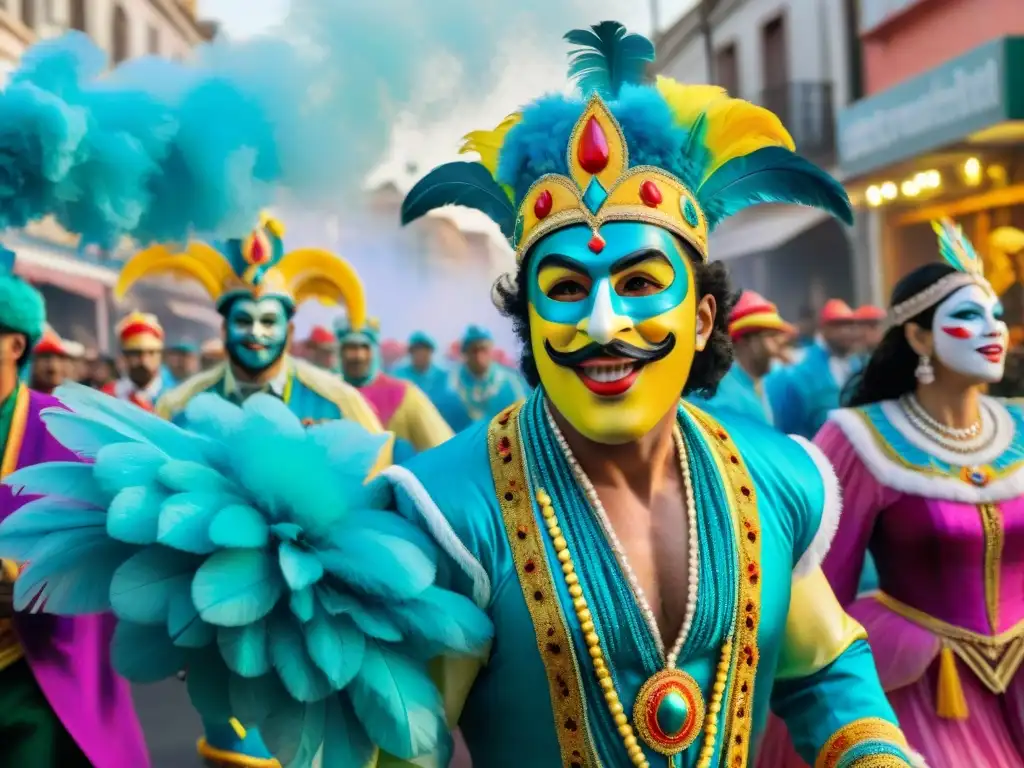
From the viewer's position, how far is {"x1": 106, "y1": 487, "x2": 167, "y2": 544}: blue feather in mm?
1697

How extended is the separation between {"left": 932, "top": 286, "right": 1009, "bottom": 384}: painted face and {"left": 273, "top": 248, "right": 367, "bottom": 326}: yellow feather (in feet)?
10.0

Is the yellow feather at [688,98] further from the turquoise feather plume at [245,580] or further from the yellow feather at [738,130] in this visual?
the turquoise feather plume at [245,580]

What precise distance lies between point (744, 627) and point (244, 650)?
2.87 feet

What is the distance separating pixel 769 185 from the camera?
2234 mm

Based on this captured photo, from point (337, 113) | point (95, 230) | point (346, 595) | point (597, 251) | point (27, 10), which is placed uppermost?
point (27, 10)

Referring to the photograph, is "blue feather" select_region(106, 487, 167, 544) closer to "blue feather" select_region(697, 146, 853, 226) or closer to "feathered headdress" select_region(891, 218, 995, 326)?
"blue feather" select_region(697, 146, 853, 226)

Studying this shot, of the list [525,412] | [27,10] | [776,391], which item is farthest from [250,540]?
[27,10]

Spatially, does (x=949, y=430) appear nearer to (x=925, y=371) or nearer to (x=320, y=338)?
(x=925, y=371)

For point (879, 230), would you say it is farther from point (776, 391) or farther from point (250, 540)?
point (250, 540)

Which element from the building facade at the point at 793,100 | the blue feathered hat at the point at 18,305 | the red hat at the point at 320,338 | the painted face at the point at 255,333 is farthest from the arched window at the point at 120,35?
the blue feathered hat at the point at 18,305

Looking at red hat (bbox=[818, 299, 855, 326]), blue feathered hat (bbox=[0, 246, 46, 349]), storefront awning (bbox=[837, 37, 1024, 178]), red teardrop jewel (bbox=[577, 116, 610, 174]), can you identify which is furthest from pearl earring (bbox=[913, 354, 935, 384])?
storefront awning (bbox=[837, 37, 1024, 178])

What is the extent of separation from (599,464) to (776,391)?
13.9ft

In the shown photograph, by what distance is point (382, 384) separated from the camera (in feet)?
22.9

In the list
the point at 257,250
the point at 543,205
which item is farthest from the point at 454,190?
the point at 257,250
